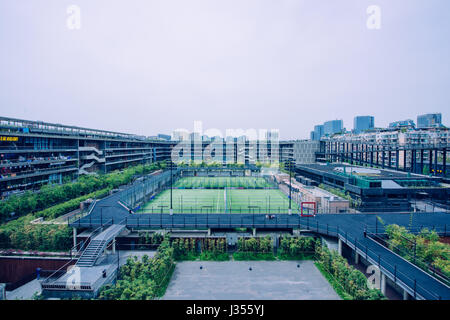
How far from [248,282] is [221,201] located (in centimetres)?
2035

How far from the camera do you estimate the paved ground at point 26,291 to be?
1252 centimetres

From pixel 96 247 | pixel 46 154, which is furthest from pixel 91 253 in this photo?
pixel 46 154

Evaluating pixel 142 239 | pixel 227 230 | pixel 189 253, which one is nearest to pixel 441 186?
pixel 227 230

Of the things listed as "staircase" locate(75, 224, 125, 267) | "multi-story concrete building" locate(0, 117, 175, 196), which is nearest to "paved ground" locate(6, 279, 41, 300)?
"staircase" locate(75, 224, 125, 267)

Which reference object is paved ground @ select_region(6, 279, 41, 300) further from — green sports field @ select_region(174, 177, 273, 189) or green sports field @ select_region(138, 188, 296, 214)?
green sports field @ select_region(174, 177, 273, 189)

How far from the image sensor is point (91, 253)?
607 inches

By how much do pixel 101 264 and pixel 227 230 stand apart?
9.10 m

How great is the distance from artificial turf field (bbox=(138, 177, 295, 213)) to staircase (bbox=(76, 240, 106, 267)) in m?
11.5

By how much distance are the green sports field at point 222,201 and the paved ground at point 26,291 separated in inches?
548

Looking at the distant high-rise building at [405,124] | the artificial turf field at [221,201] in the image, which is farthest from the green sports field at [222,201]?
the distant high-rise building at [405,124]

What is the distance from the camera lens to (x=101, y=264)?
15094 millimetres

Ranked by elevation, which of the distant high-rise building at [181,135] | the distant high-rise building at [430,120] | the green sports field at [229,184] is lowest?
the green sports field at [229,184]

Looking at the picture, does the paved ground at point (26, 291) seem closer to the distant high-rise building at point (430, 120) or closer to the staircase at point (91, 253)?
the staircase at point (91, 253)
